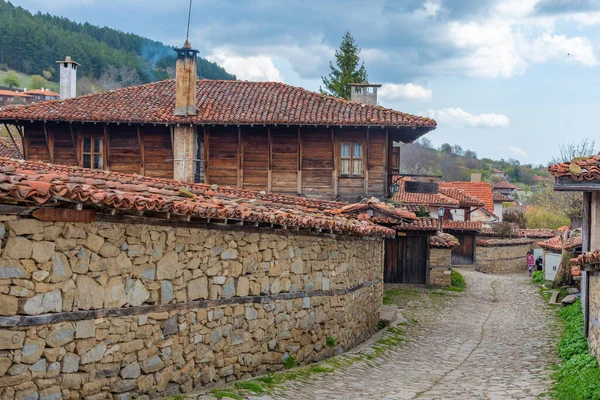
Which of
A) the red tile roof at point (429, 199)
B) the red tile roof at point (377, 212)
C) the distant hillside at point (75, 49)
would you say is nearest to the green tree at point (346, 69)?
the red tile roof at point (429, 199)

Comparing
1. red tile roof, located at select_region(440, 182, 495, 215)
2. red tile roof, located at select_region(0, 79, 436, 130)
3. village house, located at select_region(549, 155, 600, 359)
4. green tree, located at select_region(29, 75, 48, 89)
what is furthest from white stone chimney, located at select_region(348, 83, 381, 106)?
green tree, located at select_region(29, 75, 48, 89)

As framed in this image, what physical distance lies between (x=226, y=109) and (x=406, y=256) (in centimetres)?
798

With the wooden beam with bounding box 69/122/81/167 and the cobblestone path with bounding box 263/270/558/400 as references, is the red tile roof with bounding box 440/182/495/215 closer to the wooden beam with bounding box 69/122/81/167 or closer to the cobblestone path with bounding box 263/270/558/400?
the cobblestone path with bounding box 263/270/558/400

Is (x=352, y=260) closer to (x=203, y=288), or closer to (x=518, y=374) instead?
(x=518, y=374)

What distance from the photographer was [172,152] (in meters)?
22.0

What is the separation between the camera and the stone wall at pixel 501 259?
120 feet

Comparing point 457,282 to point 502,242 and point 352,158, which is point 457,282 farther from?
point 502,242

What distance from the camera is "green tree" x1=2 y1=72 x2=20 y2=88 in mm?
95750

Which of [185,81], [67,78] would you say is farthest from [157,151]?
[67,78]

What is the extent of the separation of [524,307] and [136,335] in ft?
53.7

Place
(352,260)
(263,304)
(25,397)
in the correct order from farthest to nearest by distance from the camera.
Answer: (352,260) < (263,304) < (25,397)

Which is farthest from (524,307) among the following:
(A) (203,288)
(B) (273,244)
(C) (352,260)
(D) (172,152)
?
(A) (203,288)

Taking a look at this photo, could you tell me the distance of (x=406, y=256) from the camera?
79.4 ft

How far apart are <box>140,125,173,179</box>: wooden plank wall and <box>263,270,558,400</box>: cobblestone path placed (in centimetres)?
875
